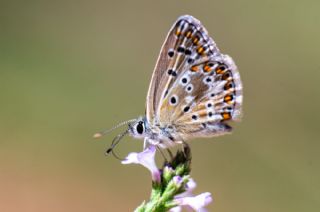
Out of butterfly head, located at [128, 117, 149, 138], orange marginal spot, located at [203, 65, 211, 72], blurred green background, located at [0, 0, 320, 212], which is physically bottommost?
butterfly head, located at [128, 117, 149, 138]

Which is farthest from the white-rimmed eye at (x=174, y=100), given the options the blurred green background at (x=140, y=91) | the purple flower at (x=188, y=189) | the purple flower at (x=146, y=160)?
the blurred green background at (x=140, y=91)

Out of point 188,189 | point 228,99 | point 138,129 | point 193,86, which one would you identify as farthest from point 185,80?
point 188,189

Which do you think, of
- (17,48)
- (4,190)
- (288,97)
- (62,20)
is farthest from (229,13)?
(4,190)

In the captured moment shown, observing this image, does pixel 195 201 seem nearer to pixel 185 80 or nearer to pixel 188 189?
pixel 188 189

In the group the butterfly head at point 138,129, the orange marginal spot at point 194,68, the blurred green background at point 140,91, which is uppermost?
the blurred green background at point 140,91

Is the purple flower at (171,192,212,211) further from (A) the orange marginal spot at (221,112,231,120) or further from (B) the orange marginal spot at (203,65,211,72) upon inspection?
(B) the orange marginal spot at (203,65,211,72)

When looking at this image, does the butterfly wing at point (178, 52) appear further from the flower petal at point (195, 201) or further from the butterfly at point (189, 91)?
the flower petal at point (195, 201)

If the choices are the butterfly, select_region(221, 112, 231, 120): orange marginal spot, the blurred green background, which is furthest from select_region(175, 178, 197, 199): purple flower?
the blurred green background
